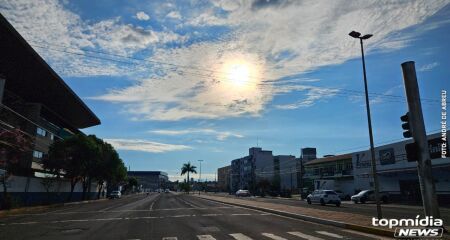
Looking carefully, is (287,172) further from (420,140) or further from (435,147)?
(420,140)

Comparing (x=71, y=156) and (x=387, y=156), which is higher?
(x=71, y=156)

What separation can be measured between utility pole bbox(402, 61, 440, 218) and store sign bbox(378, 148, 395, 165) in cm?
3427

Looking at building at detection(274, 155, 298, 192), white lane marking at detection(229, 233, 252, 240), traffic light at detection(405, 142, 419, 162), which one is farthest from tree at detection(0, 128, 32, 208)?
building at detection(274, 155, 298, 192)

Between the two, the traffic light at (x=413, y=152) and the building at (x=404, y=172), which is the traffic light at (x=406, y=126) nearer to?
the traffic light at (x=413, y=152)

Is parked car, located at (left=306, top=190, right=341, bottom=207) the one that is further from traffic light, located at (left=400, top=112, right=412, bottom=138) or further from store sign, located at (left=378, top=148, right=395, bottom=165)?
traffic light, located at (left=400, top=112, right=412, bottom=138)

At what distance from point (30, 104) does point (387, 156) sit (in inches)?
1797

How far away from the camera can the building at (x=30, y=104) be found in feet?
113

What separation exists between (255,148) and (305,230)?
131024 millimetres

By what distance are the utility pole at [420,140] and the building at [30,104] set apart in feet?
92.4

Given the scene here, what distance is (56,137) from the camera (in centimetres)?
6103

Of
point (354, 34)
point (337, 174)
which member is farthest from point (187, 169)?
point (354, 34)

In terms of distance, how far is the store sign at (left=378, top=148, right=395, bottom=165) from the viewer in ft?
148

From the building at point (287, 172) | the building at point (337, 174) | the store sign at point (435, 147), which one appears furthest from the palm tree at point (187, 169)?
the store sign at point (435, 147)

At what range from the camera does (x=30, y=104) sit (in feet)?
160
